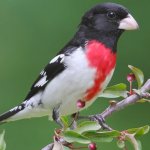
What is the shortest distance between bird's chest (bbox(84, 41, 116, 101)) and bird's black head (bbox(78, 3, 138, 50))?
50 millimetres

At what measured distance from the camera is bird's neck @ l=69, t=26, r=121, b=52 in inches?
134

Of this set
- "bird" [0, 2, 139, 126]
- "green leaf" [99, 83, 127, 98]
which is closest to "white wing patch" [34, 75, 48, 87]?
"bird" [0, 2, 139, 126]

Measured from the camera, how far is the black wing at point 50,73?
11.2 ft

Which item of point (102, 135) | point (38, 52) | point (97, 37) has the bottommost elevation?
point (38, 52)

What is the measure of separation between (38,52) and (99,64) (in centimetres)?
211

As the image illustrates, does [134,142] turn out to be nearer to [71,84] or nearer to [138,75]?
[138,75]

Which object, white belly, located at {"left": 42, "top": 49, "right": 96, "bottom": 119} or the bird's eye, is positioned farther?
the bird's eye

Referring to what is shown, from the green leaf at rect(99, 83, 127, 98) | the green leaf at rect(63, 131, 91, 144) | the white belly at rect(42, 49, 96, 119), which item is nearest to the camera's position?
the green leaf at rect(63, 131, 91, 144)

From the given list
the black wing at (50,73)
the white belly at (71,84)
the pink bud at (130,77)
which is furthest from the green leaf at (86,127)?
the black wing at (50,73)

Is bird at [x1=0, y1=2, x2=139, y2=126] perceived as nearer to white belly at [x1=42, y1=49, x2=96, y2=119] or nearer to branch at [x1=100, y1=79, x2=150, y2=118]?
white belly at [x1=42, y1=49, x2=96, y2=119]

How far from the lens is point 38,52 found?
5410 mm

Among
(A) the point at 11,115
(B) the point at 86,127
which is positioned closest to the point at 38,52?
(A) the point at 11,115

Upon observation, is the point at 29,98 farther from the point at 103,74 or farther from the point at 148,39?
the point at 148,39

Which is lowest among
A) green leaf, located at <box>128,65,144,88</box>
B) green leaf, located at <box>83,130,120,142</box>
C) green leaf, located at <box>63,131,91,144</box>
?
green leaf, located at <box>83,130,120,142</box>
